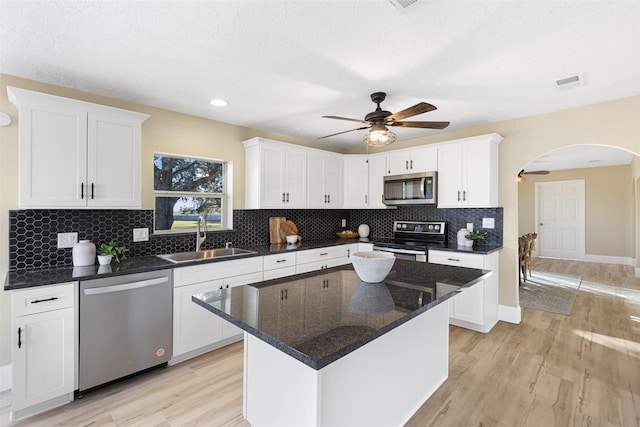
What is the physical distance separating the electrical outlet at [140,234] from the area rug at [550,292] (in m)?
4.96

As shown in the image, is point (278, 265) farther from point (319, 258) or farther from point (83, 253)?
point (83, 253)

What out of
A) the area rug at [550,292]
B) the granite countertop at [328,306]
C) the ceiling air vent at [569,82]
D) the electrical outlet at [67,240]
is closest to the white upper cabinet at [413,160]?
the ceiling air vent at [569,82]

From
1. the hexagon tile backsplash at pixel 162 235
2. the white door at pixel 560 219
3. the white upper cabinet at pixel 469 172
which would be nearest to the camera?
the hexagon tile backsplash at pixel 162 235

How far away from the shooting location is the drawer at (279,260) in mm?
3314

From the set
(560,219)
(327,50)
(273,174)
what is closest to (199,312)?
(273,174)

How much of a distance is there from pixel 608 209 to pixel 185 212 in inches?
384

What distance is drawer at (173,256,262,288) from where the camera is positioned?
8.70 ft

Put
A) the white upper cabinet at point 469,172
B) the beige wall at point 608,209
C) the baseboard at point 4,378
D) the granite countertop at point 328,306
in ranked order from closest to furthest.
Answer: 1. the granite countertop at point 328,306
2. the baseboard at point 4,378
3. the white upper cabinet at point 469,172
4. the beige wall at point 608,209

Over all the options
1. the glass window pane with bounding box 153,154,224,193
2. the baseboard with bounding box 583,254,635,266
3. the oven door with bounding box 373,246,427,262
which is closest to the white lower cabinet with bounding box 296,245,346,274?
the oven door with bounding box 373,246,427,262

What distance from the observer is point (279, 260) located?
343cm

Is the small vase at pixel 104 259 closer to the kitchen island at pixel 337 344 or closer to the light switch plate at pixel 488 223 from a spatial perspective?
the kitchen island at pixel 337 344

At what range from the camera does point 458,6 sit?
1585 mm

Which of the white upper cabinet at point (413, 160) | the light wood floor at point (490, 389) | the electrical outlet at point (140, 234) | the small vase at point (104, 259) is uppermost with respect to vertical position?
the white upper cabinet at point (413, 160)

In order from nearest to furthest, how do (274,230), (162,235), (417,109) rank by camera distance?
(417,109) < (162,235) < (274,230)
